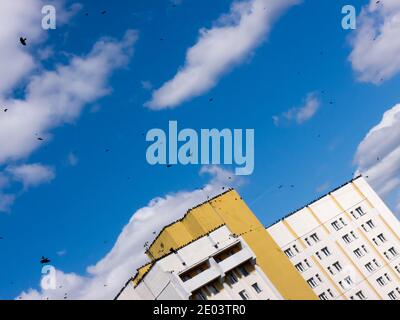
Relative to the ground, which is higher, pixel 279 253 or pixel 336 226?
pixel 336 226

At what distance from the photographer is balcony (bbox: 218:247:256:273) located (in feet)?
141

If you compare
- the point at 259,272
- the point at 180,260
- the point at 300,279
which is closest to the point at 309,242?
the point at 300,279

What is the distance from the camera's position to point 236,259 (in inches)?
1719

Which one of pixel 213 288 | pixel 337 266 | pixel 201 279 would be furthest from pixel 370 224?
pixel 201 279

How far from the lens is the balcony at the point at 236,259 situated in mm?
42963

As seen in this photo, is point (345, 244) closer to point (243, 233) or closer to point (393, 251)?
point (393, 251)

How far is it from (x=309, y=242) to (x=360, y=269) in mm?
8236

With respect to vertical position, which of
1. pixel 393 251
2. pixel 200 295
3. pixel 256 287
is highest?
pixel 200 295

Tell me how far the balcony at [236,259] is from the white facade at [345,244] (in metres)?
17.4

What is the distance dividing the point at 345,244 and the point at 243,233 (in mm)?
23407
